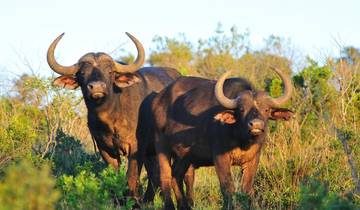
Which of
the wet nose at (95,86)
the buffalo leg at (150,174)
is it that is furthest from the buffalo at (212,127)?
the wet nose at (95,86)

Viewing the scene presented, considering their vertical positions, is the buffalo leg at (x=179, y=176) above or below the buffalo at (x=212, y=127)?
below

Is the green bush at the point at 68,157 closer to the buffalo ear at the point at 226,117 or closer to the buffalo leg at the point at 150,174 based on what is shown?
the buffalo leg at the point at 150,174

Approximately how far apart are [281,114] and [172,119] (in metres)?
1.87

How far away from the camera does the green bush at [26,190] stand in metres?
7.00

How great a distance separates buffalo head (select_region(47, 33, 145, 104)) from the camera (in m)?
13.8

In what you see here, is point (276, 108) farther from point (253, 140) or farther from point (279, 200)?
point (279, 200)

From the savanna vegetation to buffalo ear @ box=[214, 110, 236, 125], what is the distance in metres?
1.21

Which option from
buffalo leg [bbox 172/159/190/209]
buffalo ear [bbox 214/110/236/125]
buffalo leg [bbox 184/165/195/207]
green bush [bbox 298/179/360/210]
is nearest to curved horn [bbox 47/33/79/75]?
buffalo leg [bbox 172/159/190/209]

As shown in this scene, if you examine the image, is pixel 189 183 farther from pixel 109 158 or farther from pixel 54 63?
pixel 54 63

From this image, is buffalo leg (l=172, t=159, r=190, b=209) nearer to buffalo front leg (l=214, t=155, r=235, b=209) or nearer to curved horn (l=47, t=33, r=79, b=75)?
buffalo front leg (l=214, t=155, r=235, b=209)

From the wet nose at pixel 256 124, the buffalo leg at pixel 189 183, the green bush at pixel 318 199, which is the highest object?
the wet nose at pixel 256 124

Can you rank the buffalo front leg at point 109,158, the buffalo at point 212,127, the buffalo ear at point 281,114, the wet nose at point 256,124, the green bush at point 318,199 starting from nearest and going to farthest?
the green bush at point 318,199 < the wet nose at point 256,124 < the buffalo at point 212,127 < the buffalo ear at point 281,114 < the buffalo front leg at point 109,158

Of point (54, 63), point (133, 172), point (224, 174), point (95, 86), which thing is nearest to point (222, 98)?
point (224, 174)

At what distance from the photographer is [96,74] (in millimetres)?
13930
